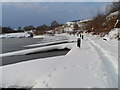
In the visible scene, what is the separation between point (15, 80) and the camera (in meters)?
9.26

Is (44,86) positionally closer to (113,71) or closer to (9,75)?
(113,71)

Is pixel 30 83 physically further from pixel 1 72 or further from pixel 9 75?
pixel 1 72

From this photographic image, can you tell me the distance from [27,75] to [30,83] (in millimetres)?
794

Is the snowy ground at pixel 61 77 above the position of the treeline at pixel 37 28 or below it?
below

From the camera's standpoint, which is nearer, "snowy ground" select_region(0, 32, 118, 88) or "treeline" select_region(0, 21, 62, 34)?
"snowy ground" select_region(0, 32, 118, 88)

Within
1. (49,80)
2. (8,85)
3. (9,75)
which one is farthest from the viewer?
(9,75)

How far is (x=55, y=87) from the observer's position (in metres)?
6.41

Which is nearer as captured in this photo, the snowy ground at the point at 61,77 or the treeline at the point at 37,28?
the snowy ground at the point at 61,77

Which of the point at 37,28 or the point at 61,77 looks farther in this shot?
the point at 37,28

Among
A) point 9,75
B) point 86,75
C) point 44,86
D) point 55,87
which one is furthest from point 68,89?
point 9,75

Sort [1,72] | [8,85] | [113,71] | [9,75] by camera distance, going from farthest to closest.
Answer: [1,72] → [9,75] → [8,85] → [113,71]

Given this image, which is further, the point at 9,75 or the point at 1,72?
the point at 1,72

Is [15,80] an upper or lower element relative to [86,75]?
lower

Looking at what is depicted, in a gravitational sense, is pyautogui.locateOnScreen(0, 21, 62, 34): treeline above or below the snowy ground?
above
